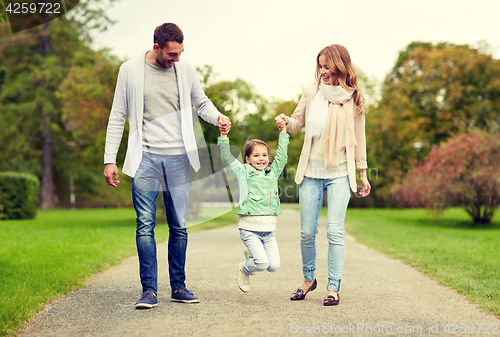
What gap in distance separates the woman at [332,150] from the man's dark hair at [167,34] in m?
1.08

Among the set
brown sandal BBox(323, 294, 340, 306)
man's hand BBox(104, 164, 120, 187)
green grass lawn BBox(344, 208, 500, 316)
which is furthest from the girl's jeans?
green grass lawn BBox(344, 208, 500, 316)

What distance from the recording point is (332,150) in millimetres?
4375

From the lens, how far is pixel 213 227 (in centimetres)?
1420

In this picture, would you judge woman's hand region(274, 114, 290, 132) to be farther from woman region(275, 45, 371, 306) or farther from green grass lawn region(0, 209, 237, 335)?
green grass lawn region(0, 209, 237, 335)

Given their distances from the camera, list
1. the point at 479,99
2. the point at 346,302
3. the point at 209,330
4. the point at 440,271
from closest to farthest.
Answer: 1. the point at 209,330
2. the point at 346,302
3. the point at 440,271
4. the point at 479,99

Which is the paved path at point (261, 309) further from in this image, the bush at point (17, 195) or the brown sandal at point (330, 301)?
the bush at point (17, 195)

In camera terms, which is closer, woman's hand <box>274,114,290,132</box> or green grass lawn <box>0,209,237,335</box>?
green grass lawn <box>0,209,237,335</box>

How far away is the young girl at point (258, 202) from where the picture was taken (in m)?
4.30

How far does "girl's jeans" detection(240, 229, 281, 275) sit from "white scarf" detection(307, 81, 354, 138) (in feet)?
3.22

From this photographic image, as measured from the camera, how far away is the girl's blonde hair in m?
4.37

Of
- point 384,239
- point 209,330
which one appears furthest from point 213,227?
point 209,330

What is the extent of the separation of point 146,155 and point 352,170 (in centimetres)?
176

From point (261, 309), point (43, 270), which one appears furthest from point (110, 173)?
point (43, 270)

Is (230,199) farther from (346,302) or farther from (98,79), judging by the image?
(98,79)
